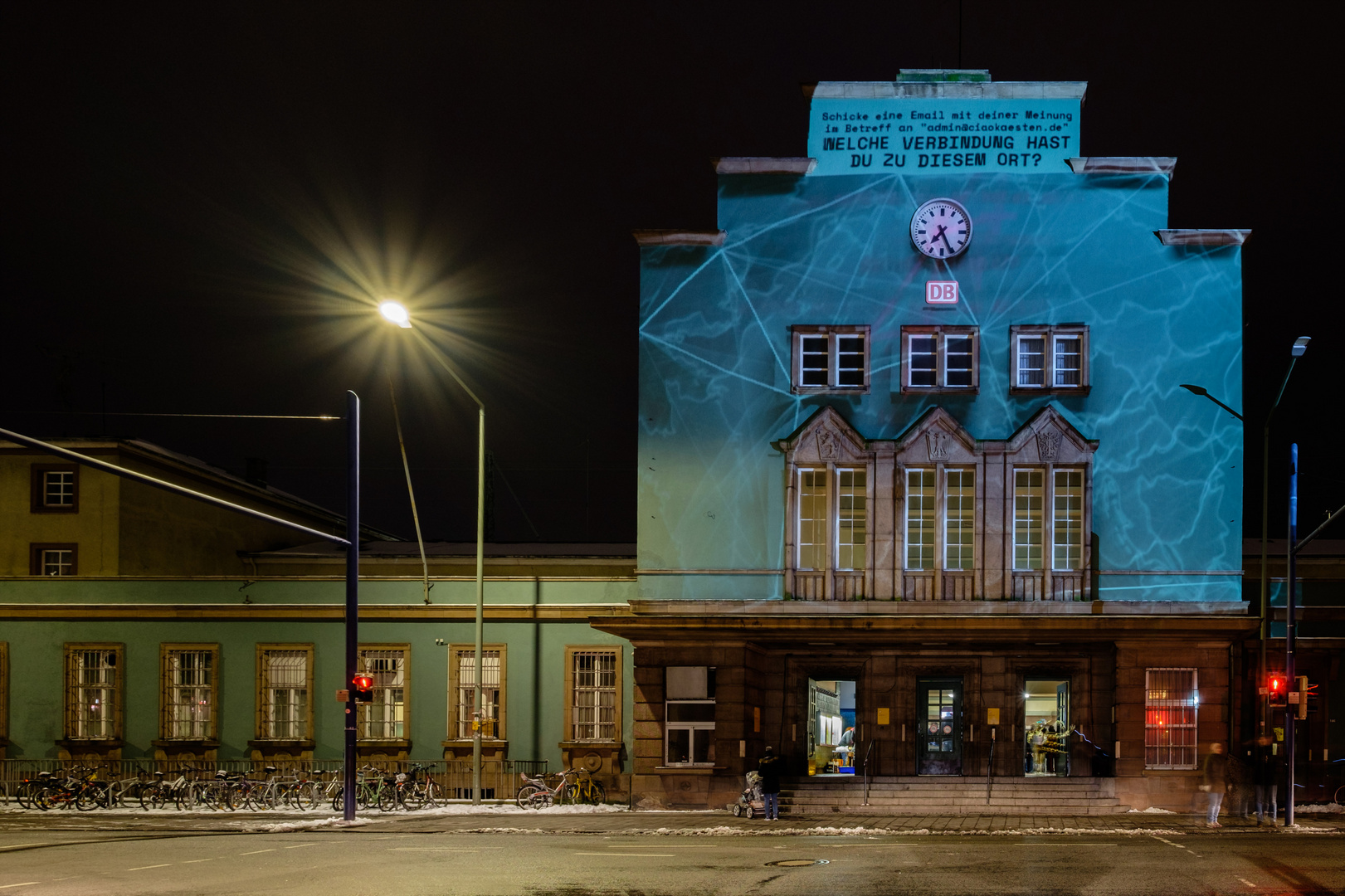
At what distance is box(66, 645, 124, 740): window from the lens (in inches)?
1433

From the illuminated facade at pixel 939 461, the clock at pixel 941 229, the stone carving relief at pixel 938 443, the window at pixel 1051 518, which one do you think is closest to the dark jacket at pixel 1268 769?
the illuminated facade at pixel 939 461

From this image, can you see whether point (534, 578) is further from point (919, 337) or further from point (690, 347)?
point (919, 337)

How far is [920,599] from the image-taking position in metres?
32.9

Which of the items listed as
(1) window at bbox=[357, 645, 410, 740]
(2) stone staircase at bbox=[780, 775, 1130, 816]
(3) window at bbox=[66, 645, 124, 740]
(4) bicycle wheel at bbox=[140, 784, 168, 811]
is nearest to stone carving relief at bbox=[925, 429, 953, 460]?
(2) stone staircase at bbox=[780, 775, 1130, 816]

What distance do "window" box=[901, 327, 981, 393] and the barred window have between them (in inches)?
417

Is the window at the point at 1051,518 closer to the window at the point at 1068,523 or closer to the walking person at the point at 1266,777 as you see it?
the window at the point at 1068,523

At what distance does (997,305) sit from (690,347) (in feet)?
25.4

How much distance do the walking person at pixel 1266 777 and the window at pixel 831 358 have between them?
1245cm

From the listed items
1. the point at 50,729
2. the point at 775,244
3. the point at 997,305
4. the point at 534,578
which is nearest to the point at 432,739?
the point at 534,578

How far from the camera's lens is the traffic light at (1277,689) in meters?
28.8

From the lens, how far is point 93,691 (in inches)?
1443

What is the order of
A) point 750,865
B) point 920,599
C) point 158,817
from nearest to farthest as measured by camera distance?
point 750,865 < point 158,817 < point 920,599

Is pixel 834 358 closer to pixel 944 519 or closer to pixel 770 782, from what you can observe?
pixel 944 519

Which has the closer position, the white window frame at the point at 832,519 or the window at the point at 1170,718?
Answer: the window at the point at 1170,718
